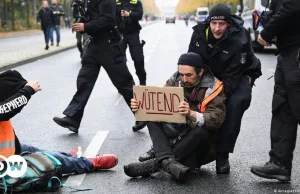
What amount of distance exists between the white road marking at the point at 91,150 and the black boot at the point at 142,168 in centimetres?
41

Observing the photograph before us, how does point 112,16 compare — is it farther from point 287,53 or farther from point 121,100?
point 121,100

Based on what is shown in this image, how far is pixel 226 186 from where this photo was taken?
4.80 metres

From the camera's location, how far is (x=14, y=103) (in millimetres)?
4461

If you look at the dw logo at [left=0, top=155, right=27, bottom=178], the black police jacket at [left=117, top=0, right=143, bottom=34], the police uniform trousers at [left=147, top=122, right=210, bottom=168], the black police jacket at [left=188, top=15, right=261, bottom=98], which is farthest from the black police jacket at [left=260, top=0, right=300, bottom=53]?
the black police jacket at [left=117, top=0, right=143, bottom=34]

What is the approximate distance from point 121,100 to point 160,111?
4.99m

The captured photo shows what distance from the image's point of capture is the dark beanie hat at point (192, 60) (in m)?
4.96

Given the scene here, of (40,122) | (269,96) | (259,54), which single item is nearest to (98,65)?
(40,122)

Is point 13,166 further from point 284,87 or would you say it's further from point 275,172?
point 284,87

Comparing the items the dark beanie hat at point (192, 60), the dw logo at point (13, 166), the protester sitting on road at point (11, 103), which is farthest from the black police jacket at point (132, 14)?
the dw logo at point (13, 166)

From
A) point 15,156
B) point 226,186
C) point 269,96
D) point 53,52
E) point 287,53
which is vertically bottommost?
point 53,52

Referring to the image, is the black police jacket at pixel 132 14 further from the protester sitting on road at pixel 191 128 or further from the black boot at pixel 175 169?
the black boot at pixel 175 169

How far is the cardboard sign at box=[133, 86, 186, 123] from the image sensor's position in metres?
4.77

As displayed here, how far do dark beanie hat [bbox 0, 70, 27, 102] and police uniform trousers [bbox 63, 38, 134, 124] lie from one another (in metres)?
2.15

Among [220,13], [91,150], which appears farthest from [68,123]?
[220,13]
